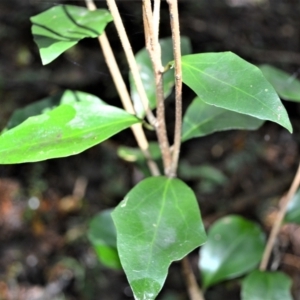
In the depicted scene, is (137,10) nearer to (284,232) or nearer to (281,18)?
(281,18)

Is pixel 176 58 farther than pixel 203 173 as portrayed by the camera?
No

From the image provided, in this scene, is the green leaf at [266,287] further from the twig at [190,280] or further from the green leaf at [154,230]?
the green leaf at [154,230]

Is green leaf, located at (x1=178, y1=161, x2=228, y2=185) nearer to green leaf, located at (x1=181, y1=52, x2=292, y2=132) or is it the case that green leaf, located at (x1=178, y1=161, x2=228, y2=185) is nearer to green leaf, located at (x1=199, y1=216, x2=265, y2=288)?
green leaf, located at (x1=199, y1=216, x2=265, y2=288)

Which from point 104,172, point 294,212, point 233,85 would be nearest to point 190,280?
point 294,212

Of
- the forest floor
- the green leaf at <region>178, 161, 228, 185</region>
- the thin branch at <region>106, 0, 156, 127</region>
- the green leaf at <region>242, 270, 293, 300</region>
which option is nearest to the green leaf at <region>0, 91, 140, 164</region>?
the thin branch at <region>106, 0, 156, 127</region>

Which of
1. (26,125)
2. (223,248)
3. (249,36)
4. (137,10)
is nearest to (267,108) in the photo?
(26,125)

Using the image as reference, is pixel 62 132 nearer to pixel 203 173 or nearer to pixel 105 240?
pixel 105 240
